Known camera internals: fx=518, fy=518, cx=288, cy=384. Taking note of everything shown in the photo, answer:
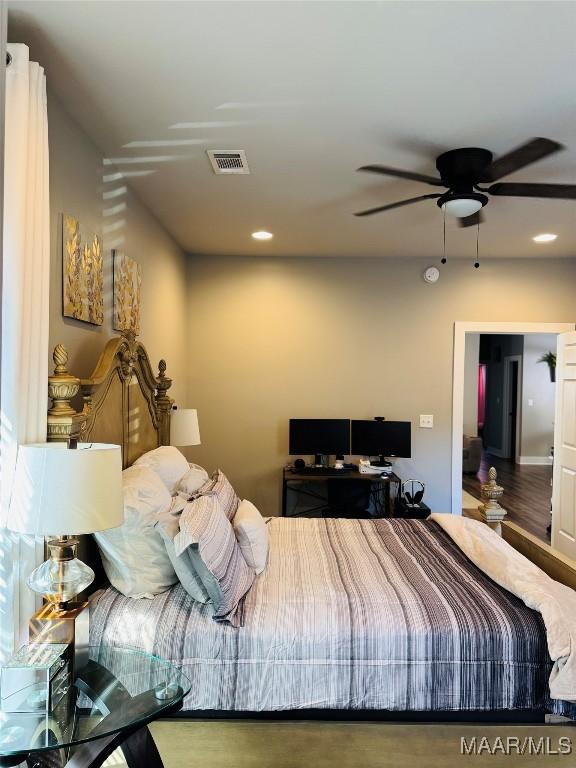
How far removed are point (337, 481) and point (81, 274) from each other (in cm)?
321

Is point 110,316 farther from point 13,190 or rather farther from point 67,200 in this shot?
point 13,190

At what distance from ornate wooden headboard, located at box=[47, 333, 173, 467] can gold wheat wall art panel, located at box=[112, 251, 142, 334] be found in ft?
0.74

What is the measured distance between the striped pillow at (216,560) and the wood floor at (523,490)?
13.7 ft

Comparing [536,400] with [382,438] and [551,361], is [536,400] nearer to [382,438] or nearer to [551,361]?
[551,361]

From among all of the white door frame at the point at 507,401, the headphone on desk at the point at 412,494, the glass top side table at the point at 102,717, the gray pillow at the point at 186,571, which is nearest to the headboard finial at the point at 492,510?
the headphone on desk at the point at 412,494

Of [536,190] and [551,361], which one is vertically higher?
[536,190]

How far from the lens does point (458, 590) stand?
2.20 metres

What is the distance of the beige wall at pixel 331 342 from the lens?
509 cm

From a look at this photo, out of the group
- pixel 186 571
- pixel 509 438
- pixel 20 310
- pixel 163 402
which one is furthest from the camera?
pixel 509 438

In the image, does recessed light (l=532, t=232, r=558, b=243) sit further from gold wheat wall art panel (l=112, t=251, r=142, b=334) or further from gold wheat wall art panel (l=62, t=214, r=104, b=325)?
gold wheat wall art panel (l=62, t=214, r=104, b=325)

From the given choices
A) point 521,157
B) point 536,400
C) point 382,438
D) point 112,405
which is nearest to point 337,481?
point 382,438

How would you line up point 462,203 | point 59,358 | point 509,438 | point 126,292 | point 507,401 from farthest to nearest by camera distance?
1. point 507,401
2. point 509,438
3. point 126,292
4. point 462,203
5. point 59,358

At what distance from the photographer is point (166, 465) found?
2760 millimetres

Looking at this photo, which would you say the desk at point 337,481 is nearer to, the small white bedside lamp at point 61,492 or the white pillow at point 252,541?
the white pillow at point 252,541
